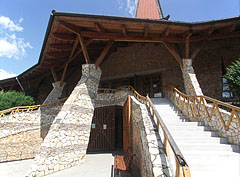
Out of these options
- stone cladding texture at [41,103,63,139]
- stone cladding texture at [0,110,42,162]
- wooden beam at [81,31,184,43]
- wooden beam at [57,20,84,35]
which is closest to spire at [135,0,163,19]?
wooden beam at [81,31,184,43]

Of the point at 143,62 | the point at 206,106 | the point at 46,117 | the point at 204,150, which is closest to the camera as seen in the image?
the point at 204,150

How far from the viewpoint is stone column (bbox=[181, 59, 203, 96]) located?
6.86 m

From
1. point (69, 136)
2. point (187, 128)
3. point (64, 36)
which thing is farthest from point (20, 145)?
point (187, 128)

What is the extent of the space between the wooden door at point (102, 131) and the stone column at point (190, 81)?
546cm

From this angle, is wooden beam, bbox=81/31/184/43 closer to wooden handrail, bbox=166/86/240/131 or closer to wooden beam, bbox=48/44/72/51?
wooden beam, bbox=48/44/72/51

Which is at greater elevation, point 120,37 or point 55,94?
point 120,37

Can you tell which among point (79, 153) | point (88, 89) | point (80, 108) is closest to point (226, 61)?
point (88, 89)

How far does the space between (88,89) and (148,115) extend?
146 inches

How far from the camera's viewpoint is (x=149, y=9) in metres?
15.0

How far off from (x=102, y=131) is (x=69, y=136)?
4.48m

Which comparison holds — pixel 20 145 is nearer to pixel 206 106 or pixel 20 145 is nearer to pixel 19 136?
pixel 19 136

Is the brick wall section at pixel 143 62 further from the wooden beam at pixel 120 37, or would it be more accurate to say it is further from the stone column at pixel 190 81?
the stone column at pixel 190 81

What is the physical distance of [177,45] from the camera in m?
10.3

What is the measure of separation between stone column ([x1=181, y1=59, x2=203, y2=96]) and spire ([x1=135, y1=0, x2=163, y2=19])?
29.7 feet
